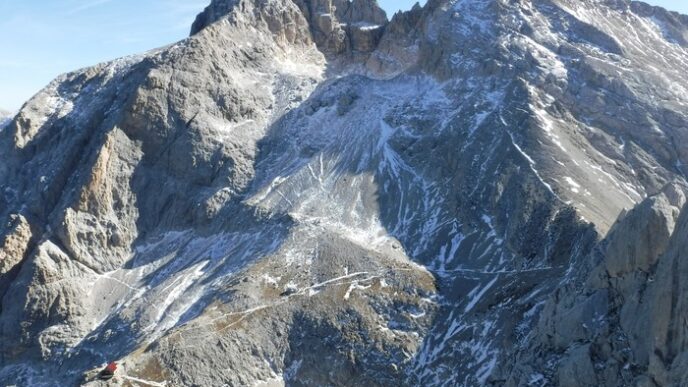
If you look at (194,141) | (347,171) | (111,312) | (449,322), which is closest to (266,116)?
(194,141)

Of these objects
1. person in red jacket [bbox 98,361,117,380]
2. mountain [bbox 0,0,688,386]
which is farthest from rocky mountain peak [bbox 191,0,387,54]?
person in red jacket [bbox 98,361,117,380]

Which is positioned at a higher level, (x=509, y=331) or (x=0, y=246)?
(x=509, y=331)

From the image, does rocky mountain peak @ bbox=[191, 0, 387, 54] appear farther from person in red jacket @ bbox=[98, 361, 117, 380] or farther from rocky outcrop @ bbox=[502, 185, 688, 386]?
rocky outcrop @ bbox=[502, 185, 688, 386]

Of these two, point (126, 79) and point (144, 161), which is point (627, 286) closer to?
point (144, 161)

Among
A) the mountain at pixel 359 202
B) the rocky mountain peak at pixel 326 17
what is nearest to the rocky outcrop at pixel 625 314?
the mountain at pixel 359 202

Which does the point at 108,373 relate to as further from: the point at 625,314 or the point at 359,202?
the point at 625,314

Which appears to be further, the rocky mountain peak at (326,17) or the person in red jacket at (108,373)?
the rocky mountain peak at (326,17)

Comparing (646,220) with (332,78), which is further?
(332,78)

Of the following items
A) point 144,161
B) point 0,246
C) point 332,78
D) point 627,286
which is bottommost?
point 0,246

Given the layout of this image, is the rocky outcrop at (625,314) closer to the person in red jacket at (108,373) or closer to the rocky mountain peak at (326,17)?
the person in red jacket at (108,373)
